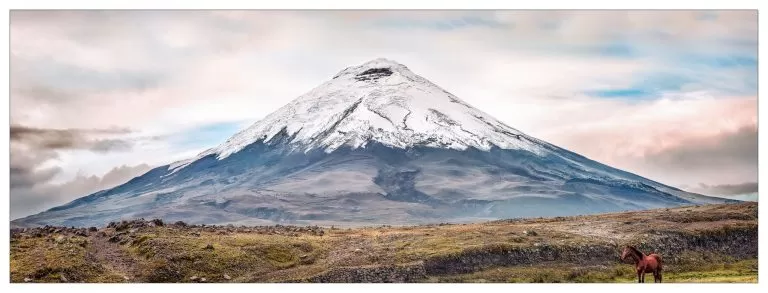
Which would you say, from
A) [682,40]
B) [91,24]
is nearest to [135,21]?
[91,24]

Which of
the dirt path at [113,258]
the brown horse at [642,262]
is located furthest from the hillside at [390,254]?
the brown horse at [642,262]

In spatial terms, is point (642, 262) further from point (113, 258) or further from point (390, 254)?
point (113, 258)

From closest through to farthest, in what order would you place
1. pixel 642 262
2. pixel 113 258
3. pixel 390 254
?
pixel 642 262, pixel 113 258, pixel 390 254

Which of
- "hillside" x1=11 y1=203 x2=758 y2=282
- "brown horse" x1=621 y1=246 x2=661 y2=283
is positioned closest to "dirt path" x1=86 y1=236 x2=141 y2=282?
"hillside" x1=11 y1=203 x2=758 y2=282

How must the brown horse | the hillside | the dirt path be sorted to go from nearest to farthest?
1. the brown horse
2. the dirt path
3. the hillside

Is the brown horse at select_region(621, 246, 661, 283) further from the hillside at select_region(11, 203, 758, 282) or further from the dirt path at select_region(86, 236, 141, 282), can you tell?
the dirt path at select_region(86, 236, 141, 282)

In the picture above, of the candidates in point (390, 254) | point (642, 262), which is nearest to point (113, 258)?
point (390, 254)

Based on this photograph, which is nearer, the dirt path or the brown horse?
the brown horse
